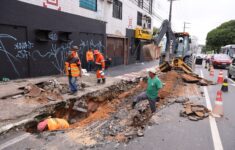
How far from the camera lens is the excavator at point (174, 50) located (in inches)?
558

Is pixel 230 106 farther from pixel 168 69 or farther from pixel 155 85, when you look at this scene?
pixel 168 69

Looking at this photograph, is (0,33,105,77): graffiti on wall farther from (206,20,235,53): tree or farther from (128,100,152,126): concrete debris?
(206,20,235,53): tree

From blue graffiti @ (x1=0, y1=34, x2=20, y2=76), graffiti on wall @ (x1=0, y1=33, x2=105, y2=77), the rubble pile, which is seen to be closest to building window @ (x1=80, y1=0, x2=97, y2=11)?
graffiti on wall @ (x1=0, y1=33, x2=105, y2=77)

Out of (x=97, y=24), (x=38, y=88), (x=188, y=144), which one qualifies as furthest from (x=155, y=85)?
(x=97, y=24)

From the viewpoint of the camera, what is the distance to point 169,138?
16.4 ft

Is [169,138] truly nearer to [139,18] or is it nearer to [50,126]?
[50,126]

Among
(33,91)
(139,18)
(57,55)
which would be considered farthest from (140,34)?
(33,91)

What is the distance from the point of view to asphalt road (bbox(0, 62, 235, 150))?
4465 millimetres

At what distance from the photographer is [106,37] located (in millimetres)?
18922

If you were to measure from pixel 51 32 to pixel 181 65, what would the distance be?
8327mm

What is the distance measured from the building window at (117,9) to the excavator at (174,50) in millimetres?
6569

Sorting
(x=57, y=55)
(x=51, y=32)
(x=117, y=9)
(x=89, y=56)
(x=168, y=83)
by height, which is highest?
(x=117, y=9)

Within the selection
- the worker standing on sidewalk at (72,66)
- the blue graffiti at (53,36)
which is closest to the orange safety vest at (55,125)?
the worker standing on sidewalk at (72,66)

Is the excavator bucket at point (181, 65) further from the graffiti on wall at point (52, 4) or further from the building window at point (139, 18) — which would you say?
the building window at point (139, 18)
